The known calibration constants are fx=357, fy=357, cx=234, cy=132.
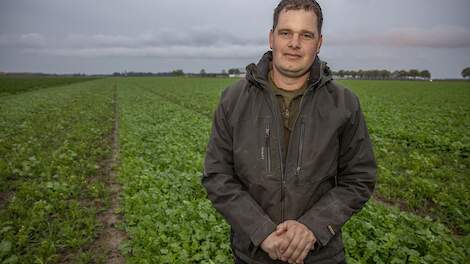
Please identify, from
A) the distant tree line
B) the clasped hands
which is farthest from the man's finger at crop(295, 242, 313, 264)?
the distant tree line

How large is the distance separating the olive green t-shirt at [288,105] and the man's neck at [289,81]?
3 cm

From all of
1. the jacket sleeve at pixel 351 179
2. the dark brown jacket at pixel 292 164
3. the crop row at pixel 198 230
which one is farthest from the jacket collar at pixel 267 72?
the crop row at pixel 198 230

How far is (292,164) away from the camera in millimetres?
2414

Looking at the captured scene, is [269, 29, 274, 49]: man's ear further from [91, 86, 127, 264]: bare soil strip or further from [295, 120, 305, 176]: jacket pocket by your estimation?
[91, 86, 127, 264]: bare soil strip

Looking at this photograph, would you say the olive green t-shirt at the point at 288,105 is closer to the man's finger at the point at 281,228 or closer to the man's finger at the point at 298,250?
the man's finger at the point at 281,228

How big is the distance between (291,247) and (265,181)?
1.49ft

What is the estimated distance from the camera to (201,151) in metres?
10.9

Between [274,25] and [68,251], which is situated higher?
[274,25]

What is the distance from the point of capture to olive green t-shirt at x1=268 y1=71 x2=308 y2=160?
253 cm

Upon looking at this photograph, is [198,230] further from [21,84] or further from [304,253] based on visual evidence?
[21,84]

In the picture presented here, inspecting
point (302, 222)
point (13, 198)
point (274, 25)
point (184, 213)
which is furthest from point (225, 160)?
point (13, 198)

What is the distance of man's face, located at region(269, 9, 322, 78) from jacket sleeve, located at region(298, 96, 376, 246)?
1.57ft

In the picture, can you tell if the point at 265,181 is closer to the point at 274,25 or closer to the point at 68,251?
the point at 274,25

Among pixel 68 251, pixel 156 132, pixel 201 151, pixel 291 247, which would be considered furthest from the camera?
pixel 156 132
